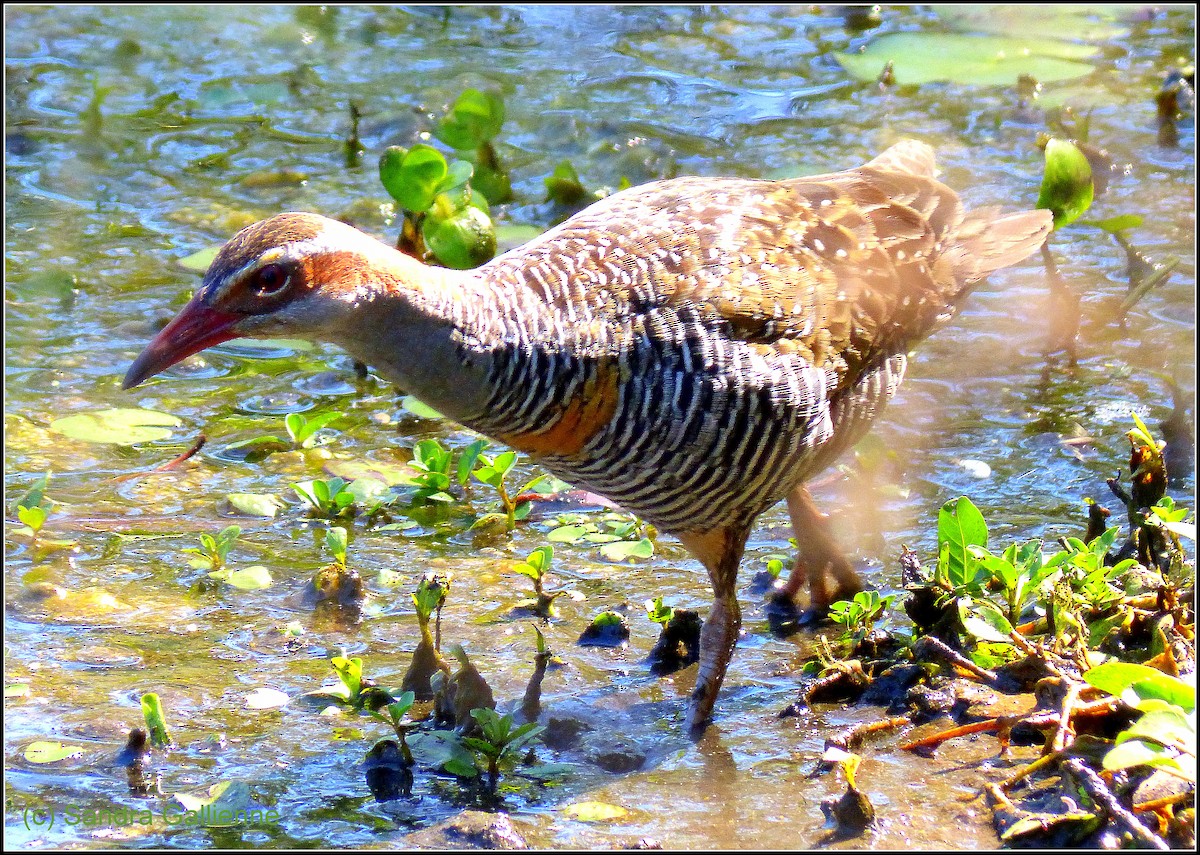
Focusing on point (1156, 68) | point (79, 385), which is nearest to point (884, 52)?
point (1156, 68)

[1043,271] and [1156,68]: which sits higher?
[1156,68]

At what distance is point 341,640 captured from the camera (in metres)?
4.92

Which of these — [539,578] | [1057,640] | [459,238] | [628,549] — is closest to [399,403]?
[459,238]

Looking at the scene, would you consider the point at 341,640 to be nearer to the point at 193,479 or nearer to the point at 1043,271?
the point at 193,479

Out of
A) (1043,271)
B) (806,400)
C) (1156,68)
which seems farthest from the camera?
(1156,68)

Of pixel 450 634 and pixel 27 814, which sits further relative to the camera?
pixel 450 634

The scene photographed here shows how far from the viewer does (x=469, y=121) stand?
738 centimetres

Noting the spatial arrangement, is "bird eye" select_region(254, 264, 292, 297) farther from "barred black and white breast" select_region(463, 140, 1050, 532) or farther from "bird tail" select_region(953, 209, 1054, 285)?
"bird tail" select_region(953, 209, 1054, 285)

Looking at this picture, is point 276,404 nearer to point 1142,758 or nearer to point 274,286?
point 274,286

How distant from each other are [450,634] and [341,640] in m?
0.39

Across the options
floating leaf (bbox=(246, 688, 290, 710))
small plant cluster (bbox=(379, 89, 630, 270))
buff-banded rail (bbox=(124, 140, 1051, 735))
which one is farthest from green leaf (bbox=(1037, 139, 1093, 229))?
floating leaf (bbox=(246, 688, 290, 710))

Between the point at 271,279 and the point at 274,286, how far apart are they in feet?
0.08

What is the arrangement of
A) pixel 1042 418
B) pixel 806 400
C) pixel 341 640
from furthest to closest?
1. pixel 1042 418
2. pixel 341 640
3. pixel 806 400

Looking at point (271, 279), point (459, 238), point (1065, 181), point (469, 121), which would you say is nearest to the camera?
point (271, 279)
